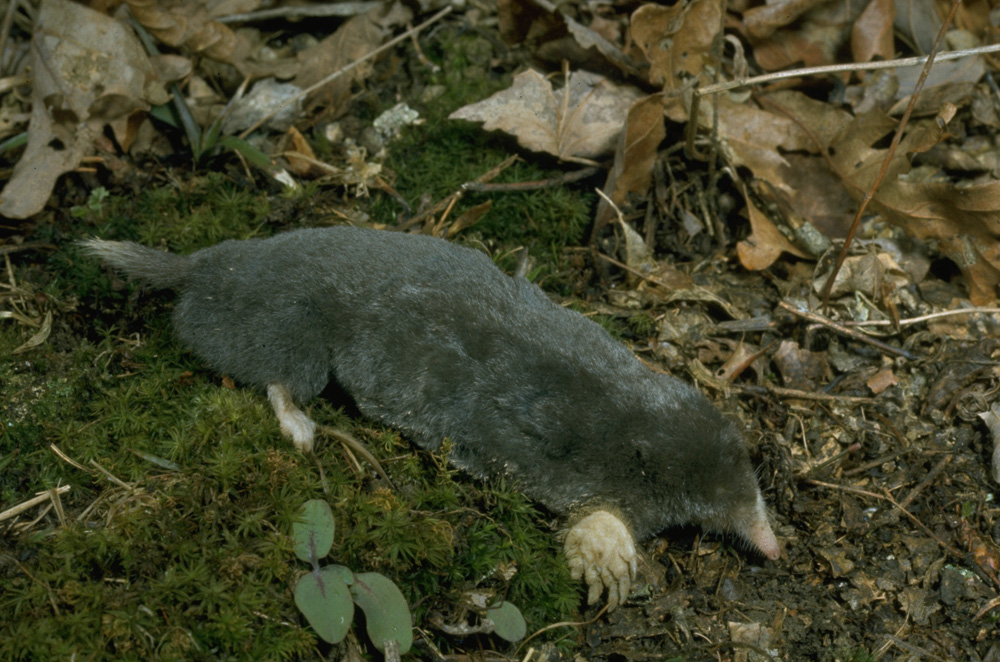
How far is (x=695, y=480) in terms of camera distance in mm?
2766

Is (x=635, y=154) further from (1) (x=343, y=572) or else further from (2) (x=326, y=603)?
(2) (x=326, y=603)

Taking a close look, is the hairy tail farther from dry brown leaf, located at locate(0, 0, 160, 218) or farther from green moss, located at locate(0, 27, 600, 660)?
dry brown leaf, located at locate(0, 0, 160, 218)

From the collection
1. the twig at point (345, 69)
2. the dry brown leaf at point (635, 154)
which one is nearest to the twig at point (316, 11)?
the twig at point (345, 69)

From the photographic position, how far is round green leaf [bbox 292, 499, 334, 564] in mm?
2529

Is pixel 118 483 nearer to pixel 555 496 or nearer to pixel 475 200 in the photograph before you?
pixel 555 496

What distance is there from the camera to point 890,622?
2.85m

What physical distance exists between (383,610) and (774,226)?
2.52 metres

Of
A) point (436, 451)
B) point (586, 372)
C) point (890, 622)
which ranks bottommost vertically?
point (890, 622)

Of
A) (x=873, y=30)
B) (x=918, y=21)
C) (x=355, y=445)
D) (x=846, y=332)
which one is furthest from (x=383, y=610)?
(x=918, y=21)

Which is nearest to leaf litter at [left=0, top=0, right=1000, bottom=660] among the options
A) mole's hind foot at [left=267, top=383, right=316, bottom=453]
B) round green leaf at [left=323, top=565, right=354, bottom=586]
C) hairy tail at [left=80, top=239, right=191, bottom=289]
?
hairy tail at [left=80, top=239, right=191, bottom=289]

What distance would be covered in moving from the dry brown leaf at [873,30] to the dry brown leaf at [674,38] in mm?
749

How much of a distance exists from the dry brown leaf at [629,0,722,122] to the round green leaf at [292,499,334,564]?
2.48 metres

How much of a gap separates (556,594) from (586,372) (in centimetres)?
74

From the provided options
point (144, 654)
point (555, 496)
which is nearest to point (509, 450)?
point (555, 496)
